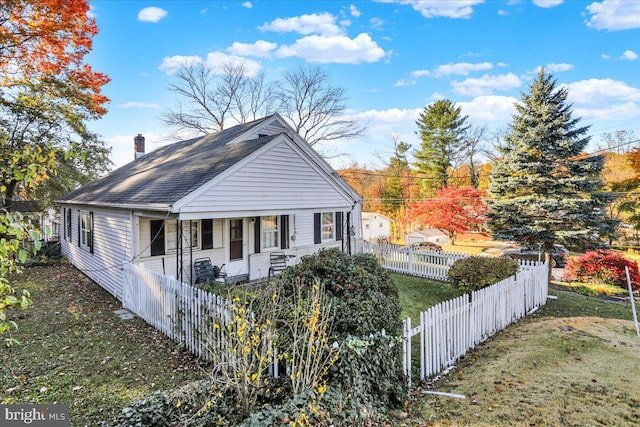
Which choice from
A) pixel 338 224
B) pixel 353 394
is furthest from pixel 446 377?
pixel 338 224

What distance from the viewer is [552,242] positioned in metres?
15.0

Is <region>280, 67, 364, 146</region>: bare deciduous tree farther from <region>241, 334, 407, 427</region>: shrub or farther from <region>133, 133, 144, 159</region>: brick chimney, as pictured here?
<region>241, 334, 407, 427</region>: shrub

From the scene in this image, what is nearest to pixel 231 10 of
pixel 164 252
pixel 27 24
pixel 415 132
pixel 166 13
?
pixel 166 13

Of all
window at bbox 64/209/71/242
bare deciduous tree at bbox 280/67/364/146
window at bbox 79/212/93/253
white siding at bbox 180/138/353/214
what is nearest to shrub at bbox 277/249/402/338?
white siding at bbox 180/138/353/214

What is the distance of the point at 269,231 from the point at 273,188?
99.7 inches

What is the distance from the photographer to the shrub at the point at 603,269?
559 inches

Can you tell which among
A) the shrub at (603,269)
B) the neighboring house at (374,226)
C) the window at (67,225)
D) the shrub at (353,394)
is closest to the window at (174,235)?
the shrub at (353,394)

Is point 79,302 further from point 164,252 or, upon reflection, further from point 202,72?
point 202,72

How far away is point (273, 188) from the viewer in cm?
1027

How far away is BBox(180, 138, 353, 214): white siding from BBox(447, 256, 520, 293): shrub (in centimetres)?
495

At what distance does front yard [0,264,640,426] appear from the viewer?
4.16 m

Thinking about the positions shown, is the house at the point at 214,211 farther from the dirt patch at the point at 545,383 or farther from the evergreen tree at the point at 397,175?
the evergreen tree at the point at 397,175

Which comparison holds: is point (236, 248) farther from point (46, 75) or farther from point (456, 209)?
point (456, 209)

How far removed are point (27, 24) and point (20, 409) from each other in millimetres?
18276
